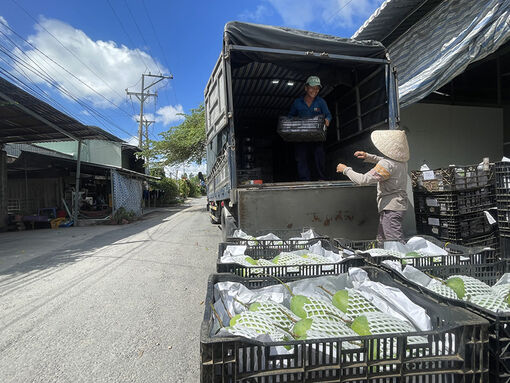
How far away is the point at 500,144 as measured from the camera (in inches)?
313

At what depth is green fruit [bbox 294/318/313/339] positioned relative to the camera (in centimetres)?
120

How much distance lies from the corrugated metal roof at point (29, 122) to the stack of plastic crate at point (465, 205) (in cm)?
952

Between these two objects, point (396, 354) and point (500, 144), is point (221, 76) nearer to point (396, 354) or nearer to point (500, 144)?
point (396, 354)

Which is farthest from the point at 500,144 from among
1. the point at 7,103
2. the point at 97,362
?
the point at 7,103

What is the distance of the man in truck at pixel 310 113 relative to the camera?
17.3 feet

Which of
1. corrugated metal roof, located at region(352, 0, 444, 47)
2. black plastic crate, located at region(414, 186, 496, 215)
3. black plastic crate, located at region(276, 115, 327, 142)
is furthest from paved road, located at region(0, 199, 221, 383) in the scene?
corrugated metal roof, located at region(352, 0, 444, 47)

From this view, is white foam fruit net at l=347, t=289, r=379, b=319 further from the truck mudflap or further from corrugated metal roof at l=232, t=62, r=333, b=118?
corrugated metal roof at l=232, t=62, r=333, b=118

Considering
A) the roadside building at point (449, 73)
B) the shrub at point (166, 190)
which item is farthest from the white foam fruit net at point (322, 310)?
the shrub at point (166, 190)

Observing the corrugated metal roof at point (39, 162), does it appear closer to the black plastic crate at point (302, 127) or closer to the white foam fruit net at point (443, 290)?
the black plastic crate at point (302, 127)

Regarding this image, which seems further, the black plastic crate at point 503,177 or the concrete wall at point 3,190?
the concrete wall at point 3,190

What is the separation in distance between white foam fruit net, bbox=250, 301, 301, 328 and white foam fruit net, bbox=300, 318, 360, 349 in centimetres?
13

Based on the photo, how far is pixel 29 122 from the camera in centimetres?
956

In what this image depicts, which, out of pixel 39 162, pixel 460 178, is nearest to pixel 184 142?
pixel 39 162

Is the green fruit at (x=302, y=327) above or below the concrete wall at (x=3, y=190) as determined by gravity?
below
